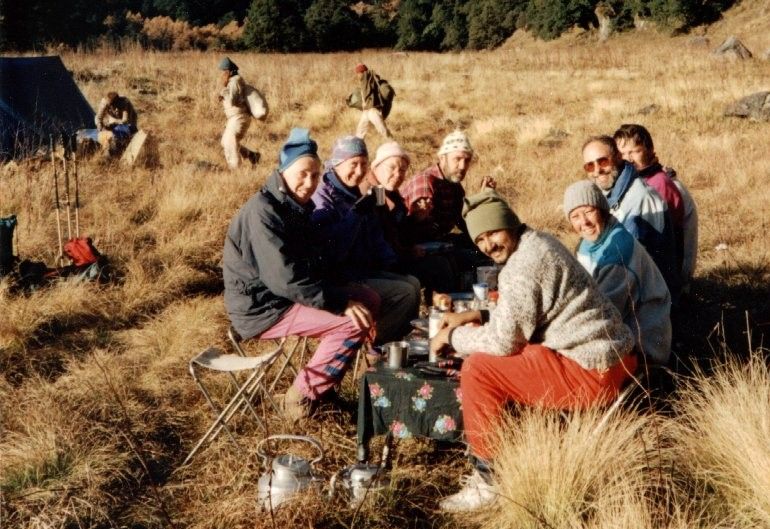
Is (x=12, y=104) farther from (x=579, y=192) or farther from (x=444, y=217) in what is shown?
(x=579, y=192)

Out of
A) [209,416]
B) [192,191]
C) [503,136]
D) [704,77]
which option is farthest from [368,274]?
[704,77]

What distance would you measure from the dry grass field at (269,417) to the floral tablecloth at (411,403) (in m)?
0.28

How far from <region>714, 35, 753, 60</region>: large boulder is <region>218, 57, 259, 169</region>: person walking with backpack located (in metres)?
15.8

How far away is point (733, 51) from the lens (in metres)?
22.2

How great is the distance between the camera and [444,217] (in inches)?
225

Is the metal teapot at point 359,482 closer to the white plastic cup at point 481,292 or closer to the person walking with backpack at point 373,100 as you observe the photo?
the white plastic cup at point 481,292

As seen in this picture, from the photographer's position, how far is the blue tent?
1016 centimetres

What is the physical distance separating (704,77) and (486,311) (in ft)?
56.3

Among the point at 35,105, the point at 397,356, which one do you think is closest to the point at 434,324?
the point at 397,356

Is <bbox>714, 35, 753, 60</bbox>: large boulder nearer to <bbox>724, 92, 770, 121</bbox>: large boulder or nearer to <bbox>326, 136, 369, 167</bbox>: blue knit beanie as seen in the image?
<bbox>724, 92, 770, 121</bbox>: large boulder

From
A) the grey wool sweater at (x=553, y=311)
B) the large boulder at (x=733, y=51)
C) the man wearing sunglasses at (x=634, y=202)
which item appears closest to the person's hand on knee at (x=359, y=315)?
the grey wool sweater at (x=553, y=311)

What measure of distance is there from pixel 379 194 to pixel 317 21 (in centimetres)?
4167

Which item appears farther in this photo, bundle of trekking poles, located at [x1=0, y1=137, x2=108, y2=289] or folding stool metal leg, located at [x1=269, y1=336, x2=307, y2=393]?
bundle of trekking poles, located at [x1=0, y1=137, x2=108, y2=289]

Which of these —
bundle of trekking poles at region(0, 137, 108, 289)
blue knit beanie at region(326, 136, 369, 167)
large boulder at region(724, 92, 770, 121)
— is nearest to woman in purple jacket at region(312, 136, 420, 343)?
blue knit beanie at region(326, 136, 369, 167)
